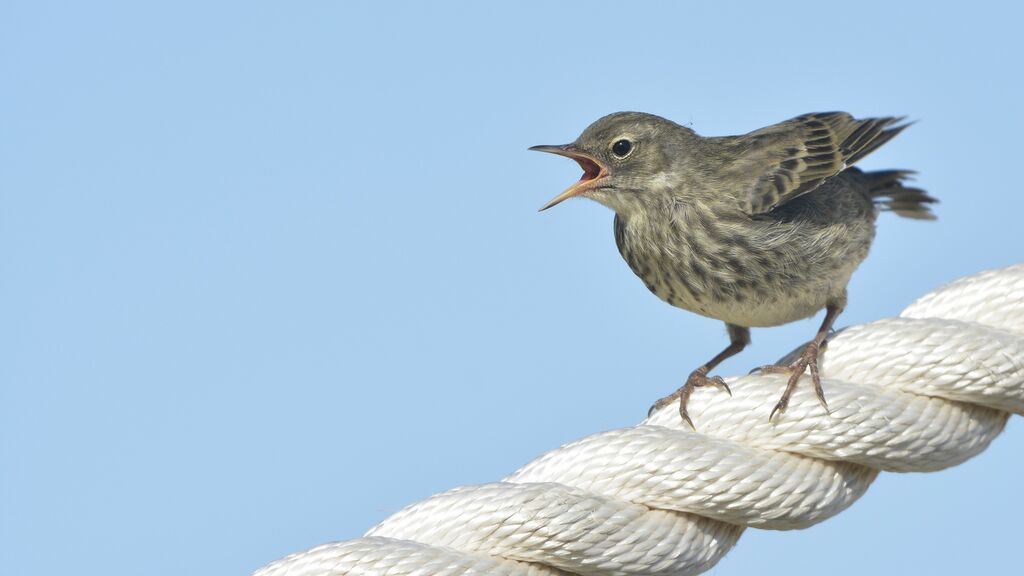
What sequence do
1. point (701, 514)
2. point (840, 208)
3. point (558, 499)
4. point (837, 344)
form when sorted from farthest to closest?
point (840, 208)
point (837, 344)
point (701, 514)
point (558, 499)

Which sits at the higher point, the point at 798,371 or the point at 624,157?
the point at 624,157

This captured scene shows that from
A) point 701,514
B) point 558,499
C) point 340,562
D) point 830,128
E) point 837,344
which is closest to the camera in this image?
point 340,562

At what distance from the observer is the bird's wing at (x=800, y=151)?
7.16 m

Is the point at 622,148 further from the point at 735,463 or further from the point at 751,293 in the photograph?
the point at 735,463

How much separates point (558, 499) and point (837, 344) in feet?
4.69

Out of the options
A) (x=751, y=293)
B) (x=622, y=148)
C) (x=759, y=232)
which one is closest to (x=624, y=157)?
(x=622, y=148)

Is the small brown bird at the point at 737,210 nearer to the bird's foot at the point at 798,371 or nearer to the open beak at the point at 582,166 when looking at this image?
the open beak at the point at 582,166

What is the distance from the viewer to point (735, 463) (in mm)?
4199

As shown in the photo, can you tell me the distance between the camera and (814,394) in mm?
4359

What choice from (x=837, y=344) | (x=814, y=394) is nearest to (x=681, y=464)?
(x=814, y=394)

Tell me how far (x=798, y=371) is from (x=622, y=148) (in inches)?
117

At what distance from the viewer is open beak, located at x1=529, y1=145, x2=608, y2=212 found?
7348 mm

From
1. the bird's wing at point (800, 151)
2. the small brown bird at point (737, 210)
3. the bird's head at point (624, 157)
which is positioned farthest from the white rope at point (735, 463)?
the bird's head at point (624, 157)

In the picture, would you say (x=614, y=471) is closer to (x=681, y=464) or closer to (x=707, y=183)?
(x=681, y=464)
